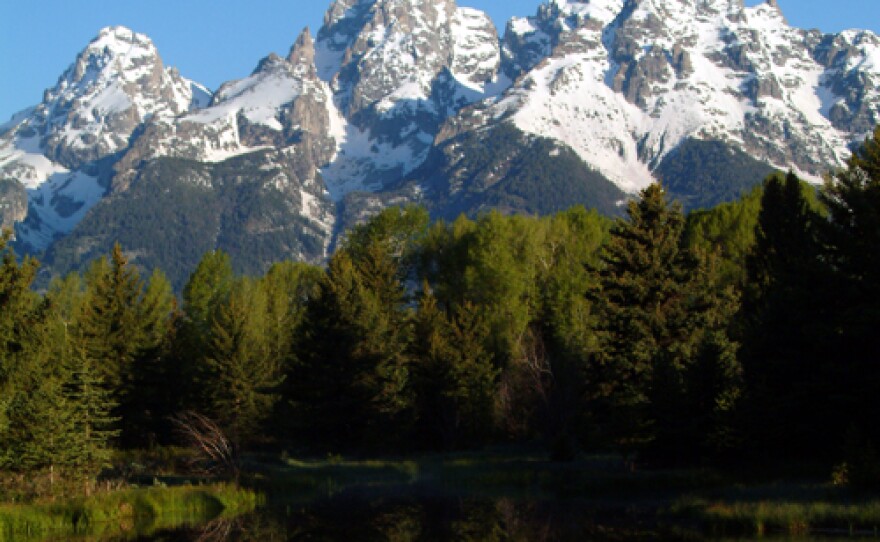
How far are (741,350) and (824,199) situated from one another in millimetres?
8834

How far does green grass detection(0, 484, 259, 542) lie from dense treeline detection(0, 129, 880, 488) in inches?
163

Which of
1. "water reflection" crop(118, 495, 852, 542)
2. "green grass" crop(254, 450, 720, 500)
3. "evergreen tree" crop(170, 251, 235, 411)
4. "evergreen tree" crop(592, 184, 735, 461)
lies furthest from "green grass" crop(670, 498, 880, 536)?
"evergreen tree" crop(170, 251, 235, 411)

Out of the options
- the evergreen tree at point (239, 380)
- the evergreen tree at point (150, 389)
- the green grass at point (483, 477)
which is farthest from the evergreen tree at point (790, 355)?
the evergreen tree at point (150, 389)

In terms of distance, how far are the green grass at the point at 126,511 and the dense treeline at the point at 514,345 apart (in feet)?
13.6

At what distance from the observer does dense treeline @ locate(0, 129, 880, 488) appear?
45344 millimetres

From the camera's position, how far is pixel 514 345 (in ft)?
261

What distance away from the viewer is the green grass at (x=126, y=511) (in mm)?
41969

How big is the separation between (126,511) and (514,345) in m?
38.8

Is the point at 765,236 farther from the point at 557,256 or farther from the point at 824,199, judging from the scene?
the point at 557,256

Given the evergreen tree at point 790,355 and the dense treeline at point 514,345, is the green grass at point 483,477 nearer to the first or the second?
the dense treeline at point 514,345

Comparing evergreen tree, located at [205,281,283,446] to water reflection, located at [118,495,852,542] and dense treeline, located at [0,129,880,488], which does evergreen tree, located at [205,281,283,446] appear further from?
water reflection, located at [118,495,852,542]

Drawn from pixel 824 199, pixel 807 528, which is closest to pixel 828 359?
pixel 824 199

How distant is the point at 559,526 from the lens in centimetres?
4125

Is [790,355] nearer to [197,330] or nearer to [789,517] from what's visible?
[789,517]
